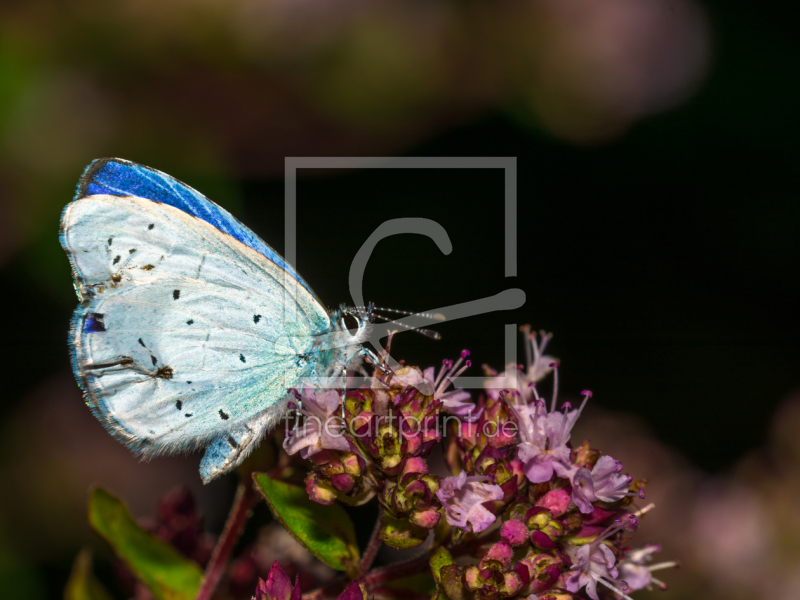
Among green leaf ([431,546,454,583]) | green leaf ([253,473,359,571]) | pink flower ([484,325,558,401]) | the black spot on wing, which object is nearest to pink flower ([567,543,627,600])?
green leaf ([431,546,454,583])

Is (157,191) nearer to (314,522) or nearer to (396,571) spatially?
(314,522)

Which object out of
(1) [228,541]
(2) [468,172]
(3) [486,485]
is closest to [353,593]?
(3) [486,485]

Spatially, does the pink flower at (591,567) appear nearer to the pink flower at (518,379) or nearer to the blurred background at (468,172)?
the pink flower at (518,379)

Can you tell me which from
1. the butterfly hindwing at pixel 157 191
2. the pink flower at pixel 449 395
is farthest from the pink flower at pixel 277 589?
the butterfly hindwing at pixel 157 191

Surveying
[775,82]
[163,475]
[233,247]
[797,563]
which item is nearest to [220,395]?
[233,247]

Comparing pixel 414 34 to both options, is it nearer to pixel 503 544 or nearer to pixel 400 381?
pixel 400 381
